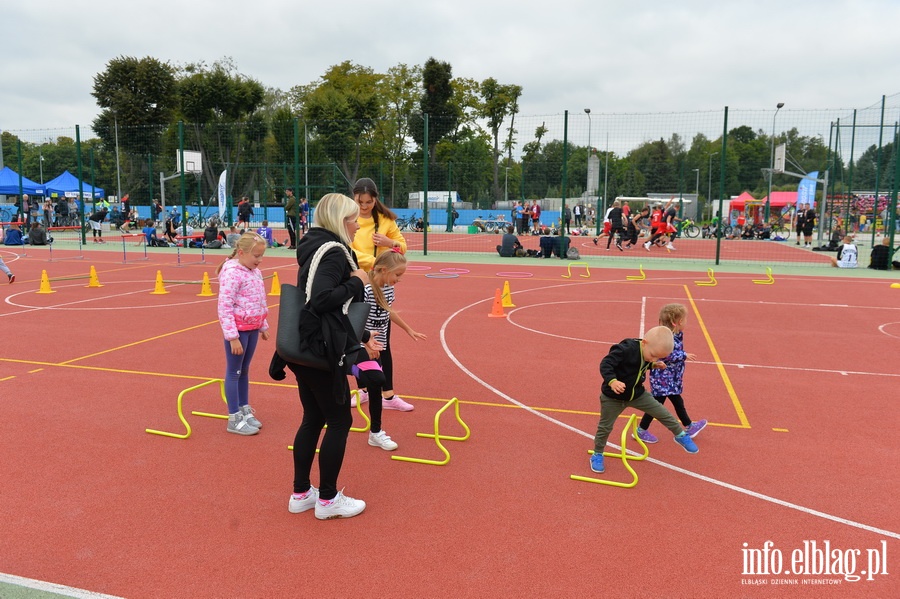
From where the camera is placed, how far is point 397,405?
6.06 m

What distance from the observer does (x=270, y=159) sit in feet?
134

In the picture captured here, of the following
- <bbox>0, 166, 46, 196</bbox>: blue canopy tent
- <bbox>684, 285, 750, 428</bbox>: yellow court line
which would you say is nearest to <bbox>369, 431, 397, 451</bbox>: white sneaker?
<bbox>684, 285, 750, 428</bbox>: yellow court line

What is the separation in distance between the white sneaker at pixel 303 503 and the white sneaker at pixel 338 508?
0.11m

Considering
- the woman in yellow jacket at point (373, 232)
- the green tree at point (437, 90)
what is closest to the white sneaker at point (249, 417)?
the woman in yellow jacket at point (373, 232)

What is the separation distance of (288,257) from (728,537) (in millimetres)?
19130

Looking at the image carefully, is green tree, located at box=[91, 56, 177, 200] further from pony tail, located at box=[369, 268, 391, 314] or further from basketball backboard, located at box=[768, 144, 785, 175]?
pony tail, located at box=[369, 268, 391, 314]

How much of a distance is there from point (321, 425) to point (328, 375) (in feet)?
1.30

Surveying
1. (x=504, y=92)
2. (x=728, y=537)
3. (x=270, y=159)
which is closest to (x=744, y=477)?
(x=728, y=537)

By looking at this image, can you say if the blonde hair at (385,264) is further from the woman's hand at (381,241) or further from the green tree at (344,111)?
the green tree at (344,111)

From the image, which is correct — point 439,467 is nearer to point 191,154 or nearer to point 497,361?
point 497,361

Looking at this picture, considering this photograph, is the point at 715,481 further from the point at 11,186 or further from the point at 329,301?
the point at 11,186

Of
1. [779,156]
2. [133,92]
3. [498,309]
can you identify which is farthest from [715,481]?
[133,92]

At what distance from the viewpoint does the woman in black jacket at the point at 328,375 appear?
3.61 m

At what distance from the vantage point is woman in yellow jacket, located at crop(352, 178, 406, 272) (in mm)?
5543
